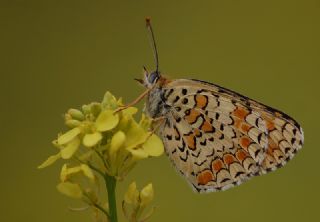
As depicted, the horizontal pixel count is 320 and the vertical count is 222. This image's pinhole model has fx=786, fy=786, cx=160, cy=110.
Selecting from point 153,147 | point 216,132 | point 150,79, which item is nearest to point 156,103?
point 150,79

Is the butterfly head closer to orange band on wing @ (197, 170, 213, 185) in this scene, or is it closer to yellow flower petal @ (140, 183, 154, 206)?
orange band on wing @ (197, 170, 213, 185)

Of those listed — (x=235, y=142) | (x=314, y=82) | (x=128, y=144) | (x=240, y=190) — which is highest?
(x=128, y=144)

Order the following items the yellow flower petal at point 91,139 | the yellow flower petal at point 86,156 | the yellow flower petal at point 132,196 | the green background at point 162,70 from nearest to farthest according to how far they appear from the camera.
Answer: the yellow flower petal at point 91,139
the yellow flower petal at point 86,156
the yellow flower petal at point 132,196
the green background at point 162,70

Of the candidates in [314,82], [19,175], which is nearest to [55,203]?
[19,175]

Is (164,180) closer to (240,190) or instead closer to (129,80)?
(240,190)

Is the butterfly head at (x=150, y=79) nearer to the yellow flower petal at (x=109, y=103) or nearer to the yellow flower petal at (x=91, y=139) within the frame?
the yellow flower petal at (x=109, y=103)

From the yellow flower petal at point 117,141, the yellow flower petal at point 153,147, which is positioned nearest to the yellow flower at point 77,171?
the yellow flower petal at point 117,141

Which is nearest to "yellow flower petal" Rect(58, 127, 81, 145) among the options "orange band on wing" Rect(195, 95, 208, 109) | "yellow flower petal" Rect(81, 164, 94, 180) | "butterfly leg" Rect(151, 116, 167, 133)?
"yellow flower petal" Rect(81, 164, 94, 180)

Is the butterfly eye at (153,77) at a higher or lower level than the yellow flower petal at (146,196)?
higher
